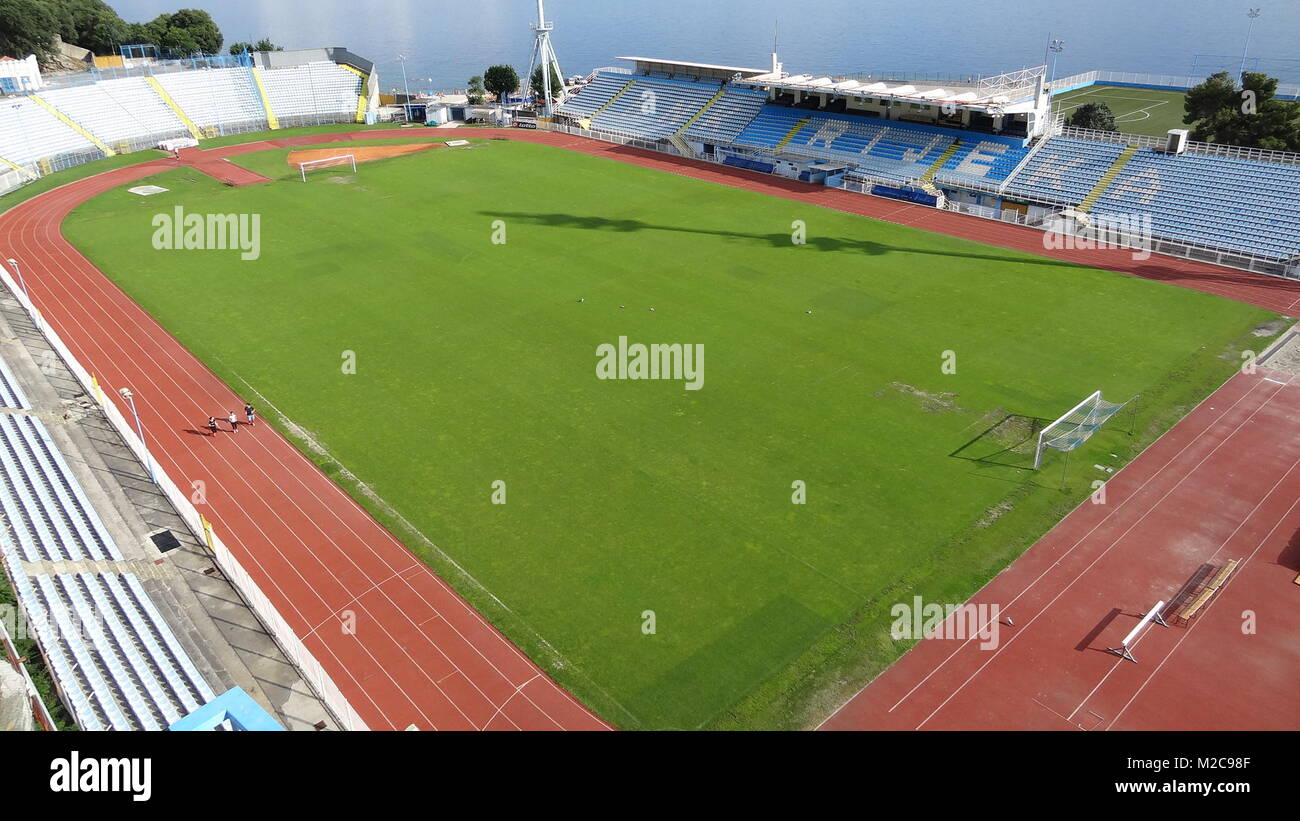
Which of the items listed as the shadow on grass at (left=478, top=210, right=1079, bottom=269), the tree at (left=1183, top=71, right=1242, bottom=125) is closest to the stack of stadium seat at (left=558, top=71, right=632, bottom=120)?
the shadow on grass at (left=478, top=210, right=1079, bottom=269)

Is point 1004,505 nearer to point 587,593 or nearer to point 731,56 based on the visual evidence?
point 587,593

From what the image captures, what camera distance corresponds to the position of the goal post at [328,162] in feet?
220

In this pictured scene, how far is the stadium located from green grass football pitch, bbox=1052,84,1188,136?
2825 cm

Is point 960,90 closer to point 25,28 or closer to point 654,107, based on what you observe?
point 654,107

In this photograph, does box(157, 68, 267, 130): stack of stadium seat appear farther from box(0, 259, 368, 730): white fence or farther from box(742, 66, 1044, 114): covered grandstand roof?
box(742, 66, 1044, 114): covered grandstand roof

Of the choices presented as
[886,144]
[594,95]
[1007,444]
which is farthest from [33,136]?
[1007,444]

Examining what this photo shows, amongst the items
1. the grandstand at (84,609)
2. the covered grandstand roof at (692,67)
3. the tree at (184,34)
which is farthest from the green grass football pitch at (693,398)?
the tree at (184,34)

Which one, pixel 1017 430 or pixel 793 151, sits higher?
pixel 793 151

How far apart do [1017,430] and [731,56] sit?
138m

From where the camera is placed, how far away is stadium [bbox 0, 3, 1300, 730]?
21.2 metres

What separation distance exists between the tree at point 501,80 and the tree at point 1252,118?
6609cm

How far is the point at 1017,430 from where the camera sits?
31.1 m
